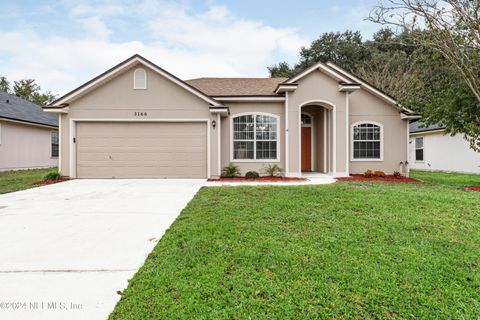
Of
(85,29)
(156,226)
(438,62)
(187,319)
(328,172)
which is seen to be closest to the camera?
(187,319)

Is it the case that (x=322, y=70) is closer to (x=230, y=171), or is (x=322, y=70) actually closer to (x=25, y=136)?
(x=230, y=171)

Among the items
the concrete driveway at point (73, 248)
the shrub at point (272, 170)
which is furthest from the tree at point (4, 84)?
the shrub at point (272, 170)

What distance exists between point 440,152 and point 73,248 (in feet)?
64.5

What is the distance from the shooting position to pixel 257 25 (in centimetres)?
1778

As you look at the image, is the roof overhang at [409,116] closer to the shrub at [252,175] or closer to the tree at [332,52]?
the shrub at [252,175]

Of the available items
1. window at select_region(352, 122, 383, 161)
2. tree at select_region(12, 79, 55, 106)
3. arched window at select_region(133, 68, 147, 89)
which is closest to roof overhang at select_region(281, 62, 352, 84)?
window at select_region(352, 122, 383, 161)

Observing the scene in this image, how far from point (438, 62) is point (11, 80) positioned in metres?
48.9

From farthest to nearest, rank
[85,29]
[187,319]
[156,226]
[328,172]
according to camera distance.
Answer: [85,29] < [328,172] < [156,226] < [187,319]

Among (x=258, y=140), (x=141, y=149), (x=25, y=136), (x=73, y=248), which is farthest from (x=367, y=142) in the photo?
(x=25, y=136)

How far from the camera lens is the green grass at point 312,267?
7.24 feet

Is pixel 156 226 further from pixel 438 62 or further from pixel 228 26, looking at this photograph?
pixel 228 26

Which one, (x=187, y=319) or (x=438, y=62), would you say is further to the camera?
(x=438, y=62)

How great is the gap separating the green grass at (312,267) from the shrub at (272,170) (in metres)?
6.03

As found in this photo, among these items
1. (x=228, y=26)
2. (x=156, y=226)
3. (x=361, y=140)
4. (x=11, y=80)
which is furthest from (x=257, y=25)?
(x=11, y=80)
